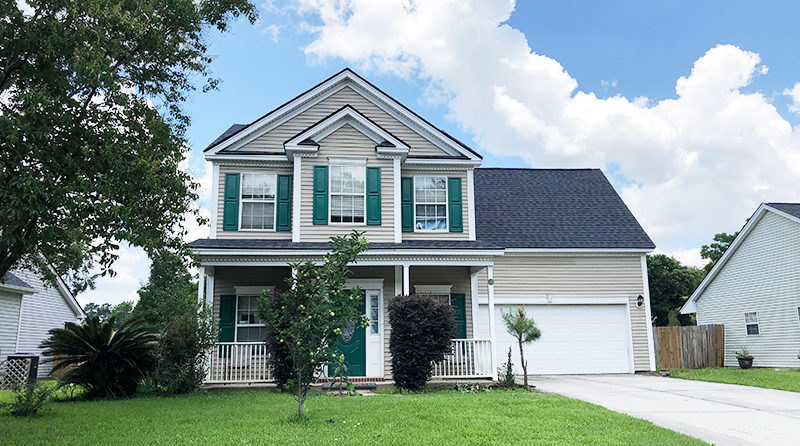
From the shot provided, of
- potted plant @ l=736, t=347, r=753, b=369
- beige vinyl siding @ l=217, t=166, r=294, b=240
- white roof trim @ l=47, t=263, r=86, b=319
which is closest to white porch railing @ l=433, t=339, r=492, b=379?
beige vinyl siding @ l=217, t=166, r=294, b=240

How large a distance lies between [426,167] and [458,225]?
1745 mm

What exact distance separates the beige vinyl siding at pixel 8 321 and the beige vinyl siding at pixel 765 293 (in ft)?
83.1

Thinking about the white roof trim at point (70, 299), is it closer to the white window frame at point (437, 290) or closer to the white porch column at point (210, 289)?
the white porch column at point (210, 289)

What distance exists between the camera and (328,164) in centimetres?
1355

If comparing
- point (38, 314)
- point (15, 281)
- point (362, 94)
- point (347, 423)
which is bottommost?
point (347, 423)

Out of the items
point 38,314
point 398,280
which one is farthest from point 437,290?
point 38,314

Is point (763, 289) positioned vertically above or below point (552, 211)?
below

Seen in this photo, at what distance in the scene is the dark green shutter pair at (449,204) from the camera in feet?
46.0

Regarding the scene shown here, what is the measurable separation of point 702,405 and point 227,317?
→ 33.0 ft

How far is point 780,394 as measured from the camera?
1083cm

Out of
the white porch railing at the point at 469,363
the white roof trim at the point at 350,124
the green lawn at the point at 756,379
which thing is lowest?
the green lawn at the point at 756,379

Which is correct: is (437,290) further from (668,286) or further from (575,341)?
(668,286)

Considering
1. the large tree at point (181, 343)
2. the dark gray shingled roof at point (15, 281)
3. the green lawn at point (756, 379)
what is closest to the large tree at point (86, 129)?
the large tree at point (181, 343)

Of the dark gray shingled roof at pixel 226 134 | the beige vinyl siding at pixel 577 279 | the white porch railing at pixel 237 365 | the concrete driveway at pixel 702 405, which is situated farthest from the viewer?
the beige vinyl siding at pixel 577 279
